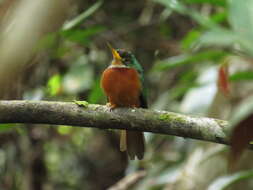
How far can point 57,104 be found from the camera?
1735 millimetres

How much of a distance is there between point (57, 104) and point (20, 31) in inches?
47.9

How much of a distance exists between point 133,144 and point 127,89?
33 cm

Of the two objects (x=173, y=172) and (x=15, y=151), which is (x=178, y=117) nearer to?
(x=173, y=172)

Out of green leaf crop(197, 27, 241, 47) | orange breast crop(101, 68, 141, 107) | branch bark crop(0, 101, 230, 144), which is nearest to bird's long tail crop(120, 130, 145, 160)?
orange breast crop(101, 68, 141, 107)

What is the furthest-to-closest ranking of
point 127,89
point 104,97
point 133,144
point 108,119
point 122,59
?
point 104,97
point 122,59
point 127,89
point 133,144
point 108,119

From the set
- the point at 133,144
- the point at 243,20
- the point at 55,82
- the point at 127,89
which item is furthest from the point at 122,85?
the point at 243,20

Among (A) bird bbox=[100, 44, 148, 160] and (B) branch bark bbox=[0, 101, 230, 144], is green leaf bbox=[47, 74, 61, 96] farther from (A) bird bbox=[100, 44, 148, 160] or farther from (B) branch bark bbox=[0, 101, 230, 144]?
(B) branch bark bbox=[0, 101, 230, 144]

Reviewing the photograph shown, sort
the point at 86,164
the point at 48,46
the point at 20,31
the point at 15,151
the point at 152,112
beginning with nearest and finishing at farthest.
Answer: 1. the point at 20,31
2. the point at 152,112
3. the point at 48,46
4. the point at 15,151
5. the point at 86,164

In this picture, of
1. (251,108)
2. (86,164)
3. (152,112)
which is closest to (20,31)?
(251,108)

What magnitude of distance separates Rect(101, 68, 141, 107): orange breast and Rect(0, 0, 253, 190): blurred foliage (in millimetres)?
180

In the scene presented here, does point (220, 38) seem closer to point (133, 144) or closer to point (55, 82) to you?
point (133, 144)

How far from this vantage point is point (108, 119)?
5.66 ft

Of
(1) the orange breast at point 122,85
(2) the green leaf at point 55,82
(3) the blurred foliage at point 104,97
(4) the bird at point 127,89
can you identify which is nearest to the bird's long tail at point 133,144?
(4) the bird at point 127,89

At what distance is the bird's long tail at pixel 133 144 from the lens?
240 centimetres
